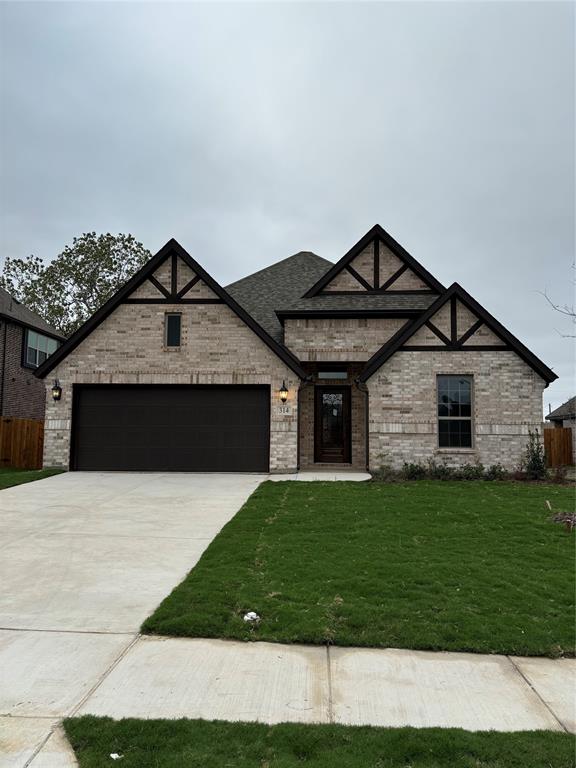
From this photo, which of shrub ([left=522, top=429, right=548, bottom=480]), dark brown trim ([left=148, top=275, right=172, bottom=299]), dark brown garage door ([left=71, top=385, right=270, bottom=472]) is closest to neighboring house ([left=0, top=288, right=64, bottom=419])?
dark brown garage door ([left=71, top=385, right=270, bottom=472])

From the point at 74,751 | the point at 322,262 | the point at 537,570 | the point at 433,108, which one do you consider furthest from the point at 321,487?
the point at 322,262

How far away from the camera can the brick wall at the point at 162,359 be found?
1577 cm

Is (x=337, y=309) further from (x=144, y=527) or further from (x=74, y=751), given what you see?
(x=74, y=751)

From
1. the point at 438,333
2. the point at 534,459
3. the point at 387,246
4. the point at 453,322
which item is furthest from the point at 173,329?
the point at 534,459

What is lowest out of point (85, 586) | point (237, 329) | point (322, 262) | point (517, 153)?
point (85, 586)

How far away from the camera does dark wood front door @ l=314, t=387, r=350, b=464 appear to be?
17.8 metres

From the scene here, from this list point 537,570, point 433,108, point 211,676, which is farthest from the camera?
point 433,108

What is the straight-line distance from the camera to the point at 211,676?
3742 mm

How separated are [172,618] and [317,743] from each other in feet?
7.29

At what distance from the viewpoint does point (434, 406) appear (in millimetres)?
15391

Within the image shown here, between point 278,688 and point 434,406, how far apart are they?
1282 centimetres

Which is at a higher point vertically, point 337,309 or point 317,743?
point 337,309

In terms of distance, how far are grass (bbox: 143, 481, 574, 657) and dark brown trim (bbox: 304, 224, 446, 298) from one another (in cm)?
1017

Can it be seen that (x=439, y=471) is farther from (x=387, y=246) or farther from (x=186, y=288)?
(x=186, y=288)
